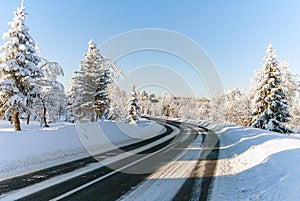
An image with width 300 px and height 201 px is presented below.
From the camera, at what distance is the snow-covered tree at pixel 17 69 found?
15.0 metres

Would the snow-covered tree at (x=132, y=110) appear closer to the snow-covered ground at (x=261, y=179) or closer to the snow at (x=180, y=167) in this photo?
the snow at (x=180, y=167)

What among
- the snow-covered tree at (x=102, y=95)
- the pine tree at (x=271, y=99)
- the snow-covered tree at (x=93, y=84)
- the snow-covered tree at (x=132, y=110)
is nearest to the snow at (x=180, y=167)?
the snow-covered tree at (x=102, y=95)

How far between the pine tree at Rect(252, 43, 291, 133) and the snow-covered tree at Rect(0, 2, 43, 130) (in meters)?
24.7

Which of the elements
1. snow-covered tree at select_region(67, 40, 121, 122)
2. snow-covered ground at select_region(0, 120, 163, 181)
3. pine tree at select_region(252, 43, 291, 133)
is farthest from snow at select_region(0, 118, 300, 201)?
pine tree at select_region(252, 43, 291, 133)

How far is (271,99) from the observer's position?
2430 centimetres

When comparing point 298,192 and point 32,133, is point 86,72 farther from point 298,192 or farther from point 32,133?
point 298,192

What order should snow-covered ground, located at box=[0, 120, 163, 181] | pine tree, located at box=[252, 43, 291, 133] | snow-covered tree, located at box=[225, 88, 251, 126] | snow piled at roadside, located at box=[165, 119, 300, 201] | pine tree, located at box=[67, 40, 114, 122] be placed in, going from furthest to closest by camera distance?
snow-covered tree, located at box=[225, 88, 251, 126] → pine tree, located at box=[67, 40, 114, 122] → pine tree, located at box=[252, 43, 291, 133] → snow-covered ground, located at box=[0, 120, 163, 181] → snow piled at roadside, located at box=[165, 119, 300, 201]

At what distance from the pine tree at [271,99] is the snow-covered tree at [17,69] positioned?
80.9 ft

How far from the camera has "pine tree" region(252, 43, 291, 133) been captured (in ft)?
79.4

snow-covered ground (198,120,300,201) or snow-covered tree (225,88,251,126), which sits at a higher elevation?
snow-covered tree (225,88,251,126)

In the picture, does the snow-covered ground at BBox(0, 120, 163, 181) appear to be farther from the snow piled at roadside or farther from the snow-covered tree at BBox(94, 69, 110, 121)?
the snow-covered tree at BBox(94, 69, 110, 121)

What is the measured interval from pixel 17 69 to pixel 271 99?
2617cm

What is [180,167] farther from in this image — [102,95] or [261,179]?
[102,95]

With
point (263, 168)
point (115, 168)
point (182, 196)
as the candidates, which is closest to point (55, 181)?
point (115, 168)
